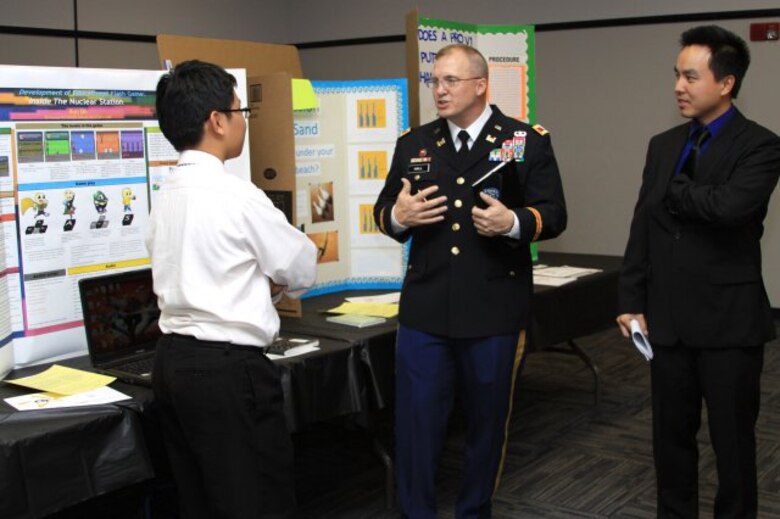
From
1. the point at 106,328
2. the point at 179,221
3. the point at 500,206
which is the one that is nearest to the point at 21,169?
the point at 106,328

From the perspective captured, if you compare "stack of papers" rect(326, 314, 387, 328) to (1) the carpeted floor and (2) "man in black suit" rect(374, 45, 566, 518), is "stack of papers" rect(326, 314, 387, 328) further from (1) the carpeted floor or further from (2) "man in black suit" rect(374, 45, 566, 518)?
(1) the carpeted floor

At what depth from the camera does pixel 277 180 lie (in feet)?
9.98

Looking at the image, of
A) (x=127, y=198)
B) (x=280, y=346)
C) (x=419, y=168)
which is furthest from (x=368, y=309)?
(x=127, y=198)

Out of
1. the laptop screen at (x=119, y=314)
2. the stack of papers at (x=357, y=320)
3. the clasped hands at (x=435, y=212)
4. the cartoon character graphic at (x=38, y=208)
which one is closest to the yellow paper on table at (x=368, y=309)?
the stack of papers at (x=357, y=320)

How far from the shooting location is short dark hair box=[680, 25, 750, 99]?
7.82ft

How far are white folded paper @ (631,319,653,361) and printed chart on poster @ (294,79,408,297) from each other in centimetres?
119

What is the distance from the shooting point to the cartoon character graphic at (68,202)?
2482 mm

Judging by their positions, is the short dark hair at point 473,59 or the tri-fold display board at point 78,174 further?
the short dark hair at point 473,59

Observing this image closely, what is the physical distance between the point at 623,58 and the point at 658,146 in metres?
3.97

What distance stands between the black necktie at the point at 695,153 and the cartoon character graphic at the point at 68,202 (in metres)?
1.61

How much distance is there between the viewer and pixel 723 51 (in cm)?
Result: 239

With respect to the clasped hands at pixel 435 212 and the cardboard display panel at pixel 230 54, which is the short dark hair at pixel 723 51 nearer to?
the clasped hands at pixel 435 212

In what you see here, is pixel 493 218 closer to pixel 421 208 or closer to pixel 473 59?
pixel 421 208

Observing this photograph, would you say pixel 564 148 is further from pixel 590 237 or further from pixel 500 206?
pixel 500 206
